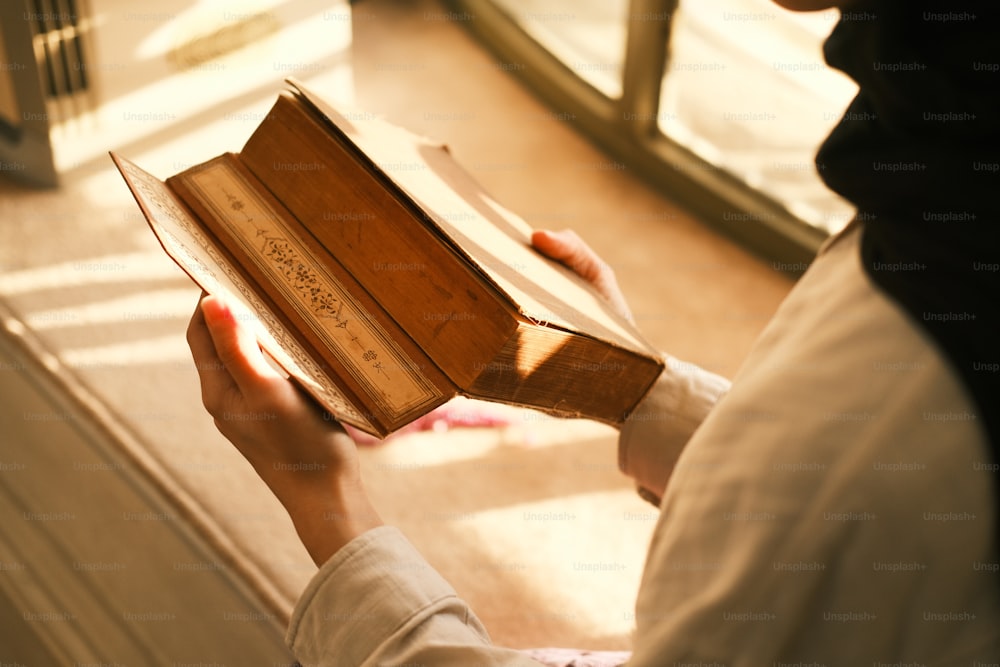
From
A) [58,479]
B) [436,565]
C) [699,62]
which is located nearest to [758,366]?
[436,565]

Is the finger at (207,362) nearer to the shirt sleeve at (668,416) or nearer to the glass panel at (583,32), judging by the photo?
the shirt sleeve at (668,416)

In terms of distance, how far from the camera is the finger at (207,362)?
83 centimetres

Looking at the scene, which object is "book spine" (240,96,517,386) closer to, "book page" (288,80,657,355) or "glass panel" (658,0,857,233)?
"book page" (288,80,657,355)

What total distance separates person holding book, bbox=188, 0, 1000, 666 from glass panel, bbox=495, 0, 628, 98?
64.9 inches

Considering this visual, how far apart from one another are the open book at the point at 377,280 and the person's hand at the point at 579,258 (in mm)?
33

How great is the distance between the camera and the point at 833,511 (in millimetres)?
530

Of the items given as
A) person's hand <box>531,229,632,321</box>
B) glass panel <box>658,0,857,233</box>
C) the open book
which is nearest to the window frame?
glass panel <box>658,0,857,233</box>

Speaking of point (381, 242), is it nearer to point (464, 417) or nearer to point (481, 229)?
point (481, 229)

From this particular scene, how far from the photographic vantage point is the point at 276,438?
83cm

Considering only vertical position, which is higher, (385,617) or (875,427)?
(875,427)

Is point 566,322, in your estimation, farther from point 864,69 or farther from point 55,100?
point 55,100

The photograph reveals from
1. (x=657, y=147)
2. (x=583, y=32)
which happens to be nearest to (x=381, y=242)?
(x=657, y=147)

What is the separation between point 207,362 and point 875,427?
22.2 inches

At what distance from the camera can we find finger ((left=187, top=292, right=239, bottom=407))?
2.73ft
